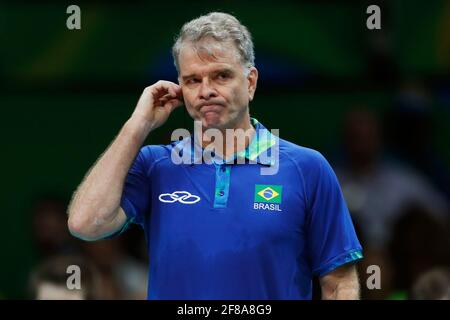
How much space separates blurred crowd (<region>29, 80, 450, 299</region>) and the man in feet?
10.7

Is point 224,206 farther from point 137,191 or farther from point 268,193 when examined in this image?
point 137,191

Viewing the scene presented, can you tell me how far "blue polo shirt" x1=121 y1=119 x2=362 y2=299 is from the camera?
442 centimetres

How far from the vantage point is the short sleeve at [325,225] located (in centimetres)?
454

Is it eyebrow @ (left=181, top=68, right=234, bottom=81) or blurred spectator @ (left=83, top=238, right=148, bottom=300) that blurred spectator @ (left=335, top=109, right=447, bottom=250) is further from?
eyebrow @ (left=181, top=68, right=234, bottom=81)

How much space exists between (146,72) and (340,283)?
501cm

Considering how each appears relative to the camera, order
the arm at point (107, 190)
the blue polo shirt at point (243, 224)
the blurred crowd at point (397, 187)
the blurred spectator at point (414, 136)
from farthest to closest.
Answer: the blurred spectator at point (414, 136), the blurred crowd at point (397, 187), the arm at point (107, 190), the blue polo shirt at point (243, 224)

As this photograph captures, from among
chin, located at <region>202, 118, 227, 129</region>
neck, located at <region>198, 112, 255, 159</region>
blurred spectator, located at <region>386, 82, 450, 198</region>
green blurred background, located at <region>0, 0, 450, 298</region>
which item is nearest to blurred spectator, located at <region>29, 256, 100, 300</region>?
neck, located at <region>198, 112, 255, 159</region>

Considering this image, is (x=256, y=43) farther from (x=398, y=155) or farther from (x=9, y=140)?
(x=9, y=140)

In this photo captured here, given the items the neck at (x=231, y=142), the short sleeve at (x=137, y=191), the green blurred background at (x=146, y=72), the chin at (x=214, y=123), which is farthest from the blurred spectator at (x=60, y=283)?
the green blurred background at (x=146, y=72)

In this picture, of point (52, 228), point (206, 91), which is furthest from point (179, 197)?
point (52, 228)

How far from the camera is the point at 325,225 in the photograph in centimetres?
455

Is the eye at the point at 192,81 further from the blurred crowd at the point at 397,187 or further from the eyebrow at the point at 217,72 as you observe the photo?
the blurred crowd at the point at 397,187

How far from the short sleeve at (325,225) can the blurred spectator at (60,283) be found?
2000 mm

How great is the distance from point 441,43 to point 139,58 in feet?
8.79
